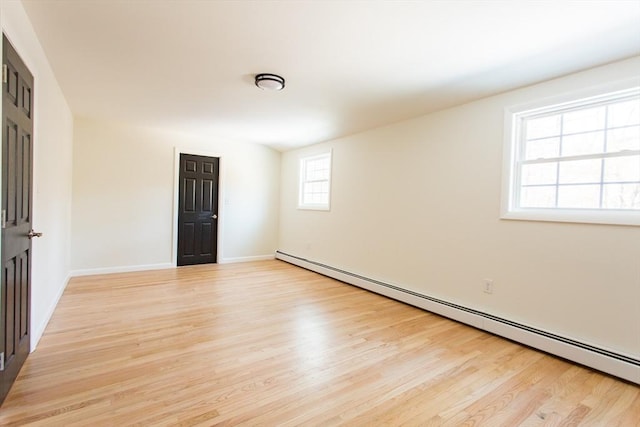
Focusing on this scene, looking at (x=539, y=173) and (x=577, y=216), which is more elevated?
(x=539, y=173)

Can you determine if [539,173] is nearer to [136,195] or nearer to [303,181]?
[303,181]

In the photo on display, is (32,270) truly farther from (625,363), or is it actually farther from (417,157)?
(625,363)

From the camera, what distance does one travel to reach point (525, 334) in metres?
2.68

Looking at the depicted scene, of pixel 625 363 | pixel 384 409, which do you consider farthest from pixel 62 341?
pixel 625 363

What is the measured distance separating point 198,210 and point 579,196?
5.28m

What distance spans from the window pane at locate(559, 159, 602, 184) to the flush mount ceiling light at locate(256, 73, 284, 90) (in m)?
2.56

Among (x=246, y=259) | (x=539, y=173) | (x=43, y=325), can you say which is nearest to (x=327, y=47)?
(x=539, y=173)

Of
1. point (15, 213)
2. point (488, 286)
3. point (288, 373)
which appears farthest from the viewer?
point (488, 286)

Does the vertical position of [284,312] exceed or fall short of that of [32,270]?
it falls short

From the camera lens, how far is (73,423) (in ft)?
5.23

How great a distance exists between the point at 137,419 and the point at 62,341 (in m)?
1.42

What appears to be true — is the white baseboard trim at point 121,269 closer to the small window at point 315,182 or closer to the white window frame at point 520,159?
the small window at point 315,182

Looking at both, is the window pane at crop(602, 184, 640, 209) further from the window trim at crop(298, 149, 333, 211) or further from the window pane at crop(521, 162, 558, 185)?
the window trim at crop(298, 149, 333, 211)

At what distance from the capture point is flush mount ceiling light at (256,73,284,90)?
279 cm
